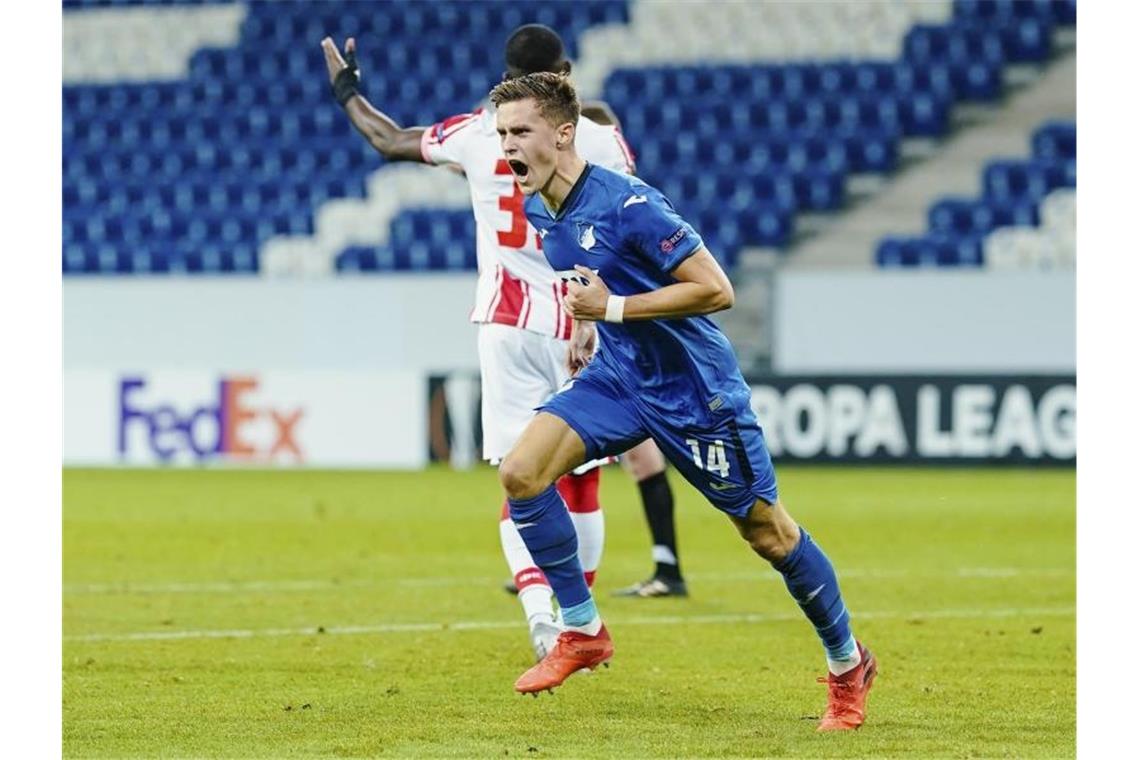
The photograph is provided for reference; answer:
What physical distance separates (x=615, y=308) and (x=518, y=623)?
10.00 ft

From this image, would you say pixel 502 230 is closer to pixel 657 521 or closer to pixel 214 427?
pixel 657 521

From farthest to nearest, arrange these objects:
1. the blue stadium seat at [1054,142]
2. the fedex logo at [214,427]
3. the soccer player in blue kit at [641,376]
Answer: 1. the blue stadium seat at [1054,142]
2. the fedex logo at [214,427]
3. the soccer player in blue kit at [641,376]

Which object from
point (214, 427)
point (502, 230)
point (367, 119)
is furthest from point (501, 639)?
point (214, 427)

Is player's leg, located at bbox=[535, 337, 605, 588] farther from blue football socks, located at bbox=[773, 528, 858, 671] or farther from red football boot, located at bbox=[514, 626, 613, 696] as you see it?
blue football socks, located at bbox=[773, 528, 858, 671]

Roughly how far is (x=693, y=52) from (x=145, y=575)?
16.0m

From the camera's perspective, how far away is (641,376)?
5.86 m

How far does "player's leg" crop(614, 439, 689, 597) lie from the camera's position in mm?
9180

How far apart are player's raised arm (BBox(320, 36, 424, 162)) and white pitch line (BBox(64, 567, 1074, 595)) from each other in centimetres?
287

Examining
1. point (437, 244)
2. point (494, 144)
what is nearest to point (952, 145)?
point (437, 244)

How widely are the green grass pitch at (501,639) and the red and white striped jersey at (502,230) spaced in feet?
4.13

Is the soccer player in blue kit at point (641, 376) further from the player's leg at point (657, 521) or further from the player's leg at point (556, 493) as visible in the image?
the player's leg at point (657, 521)

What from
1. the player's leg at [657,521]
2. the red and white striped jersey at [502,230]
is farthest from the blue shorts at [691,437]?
the player's leg at [657,521]

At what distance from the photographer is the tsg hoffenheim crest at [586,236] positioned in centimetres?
574
